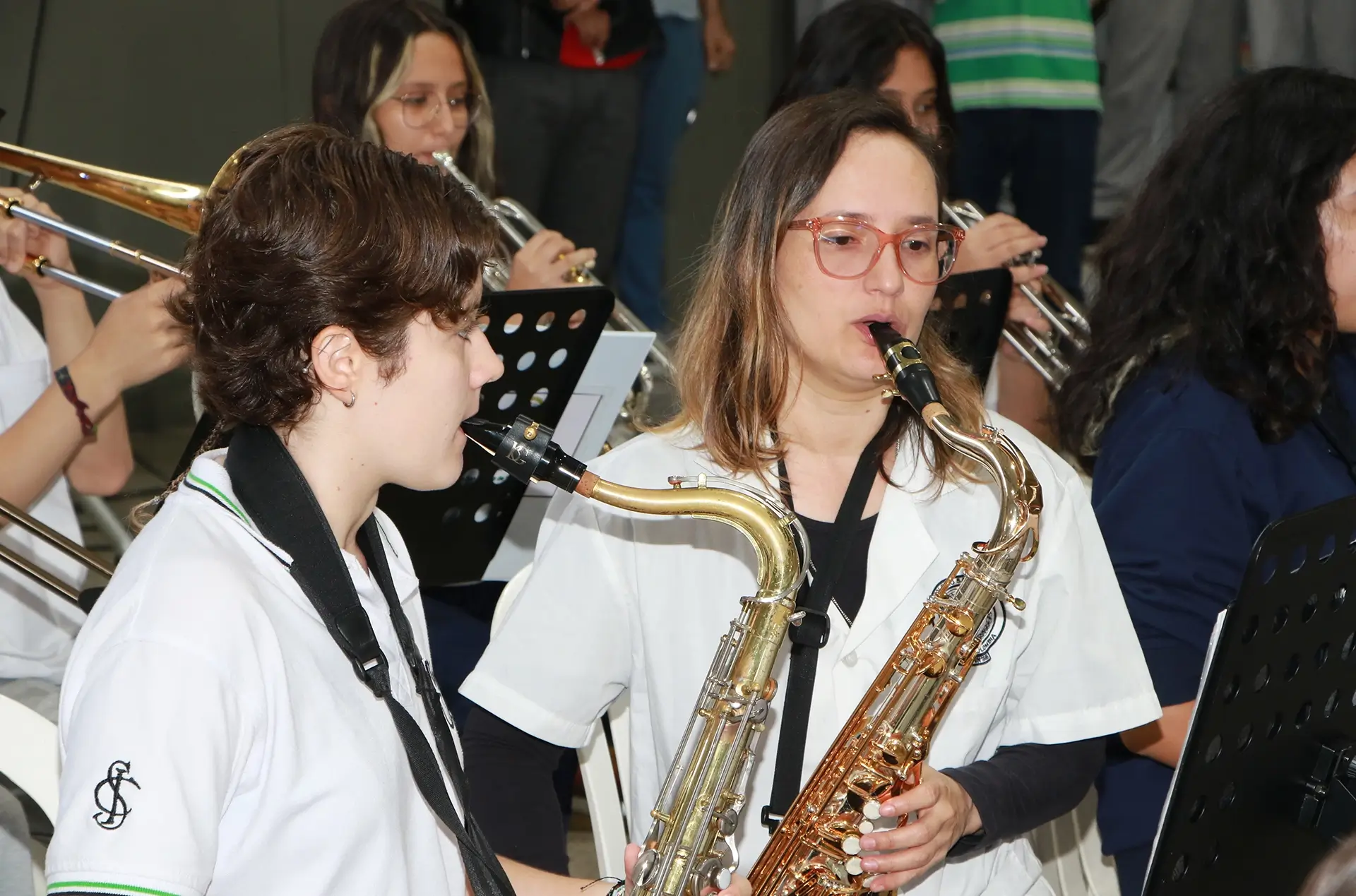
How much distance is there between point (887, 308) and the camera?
1.78m

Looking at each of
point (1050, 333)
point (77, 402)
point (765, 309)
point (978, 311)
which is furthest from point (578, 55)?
point (765, 309)

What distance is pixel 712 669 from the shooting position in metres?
1.66

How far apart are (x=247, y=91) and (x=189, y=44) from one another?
0.23 metres

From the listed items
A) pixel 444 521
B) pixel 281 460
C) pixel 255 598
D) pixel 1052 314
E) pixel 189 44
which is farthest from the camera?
pixel 189 44

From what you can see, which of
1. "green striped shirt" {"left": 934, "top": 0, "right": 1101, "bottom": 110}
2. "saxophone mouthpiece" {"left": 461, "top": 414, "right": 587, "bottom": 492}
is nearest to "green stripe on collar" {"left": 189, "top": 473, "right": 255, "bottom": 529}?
"saxophone mouthpiece" {"left": 461, "top": 414, "right": 587, "bottom": 492}

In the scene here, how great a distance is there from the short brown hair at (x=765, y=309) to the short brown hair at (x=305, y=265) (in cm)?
52

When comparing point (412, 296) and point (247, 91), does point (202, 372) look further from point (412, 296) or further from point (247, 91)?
point (247, 91)

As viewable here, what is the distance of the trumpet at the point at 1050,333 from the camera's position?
3268 millimetres

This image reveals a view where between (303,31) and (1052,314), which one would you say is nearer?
(1052,314)

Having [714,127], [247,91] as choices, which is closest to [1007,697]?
[247,91]

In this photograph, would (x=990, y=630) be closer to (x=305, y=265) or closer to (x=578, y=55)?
(x=305, y=265)

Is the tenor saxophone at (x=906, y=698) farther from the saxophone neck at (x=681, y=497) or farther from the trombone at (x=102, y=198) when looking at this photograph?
the trombone at (x=102, y=198)

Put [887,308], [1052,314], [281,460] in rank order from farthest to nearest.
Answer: [1052,314], [887,308], [281,460]

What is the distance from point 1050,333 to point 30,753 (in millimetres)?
2406
